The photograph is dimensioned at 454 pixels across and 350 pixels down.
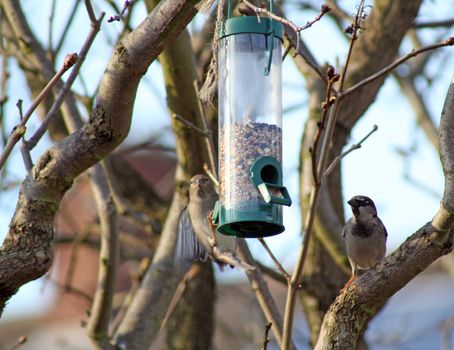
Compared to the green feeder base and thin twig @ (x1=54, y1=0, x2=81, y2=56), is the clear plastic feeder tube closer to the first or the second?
the green feeder base

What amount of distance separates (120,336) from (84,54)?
9.16 ft

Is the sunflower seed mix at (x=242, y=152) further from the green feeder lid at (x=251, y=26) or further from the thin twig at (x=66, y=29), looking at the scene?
the thin twig at (x=66, y=29)

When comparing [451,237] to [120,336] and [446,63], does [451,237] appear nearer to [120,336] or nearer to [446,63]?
[120,336]

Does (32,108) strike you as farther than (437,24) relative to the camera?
No

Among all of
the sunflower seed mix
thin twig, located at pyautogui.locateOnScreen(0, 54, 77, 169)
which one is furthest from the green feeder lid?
thin twig, located at pyautogui.locateOnScreen(0, 54, 77, 169)

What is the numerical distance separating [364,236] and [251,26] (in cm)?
232

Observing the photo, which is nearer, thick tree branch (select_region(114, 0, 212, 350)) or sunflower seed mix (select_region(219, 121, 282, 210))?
sunflower seed mix (select_region(219, 121, 282, 210))

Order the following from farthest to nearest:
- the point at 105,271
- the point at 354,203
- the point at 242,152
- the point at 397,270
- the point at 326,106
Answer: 1. the point at 354,203
2. the point at 105,271
3. the point at 242,152
4. the point at 397,270
5. the point at 326,106

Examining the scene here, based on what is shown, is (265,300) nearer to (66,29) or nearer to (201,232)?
(201,232)

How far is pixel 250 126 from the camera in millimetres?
4852

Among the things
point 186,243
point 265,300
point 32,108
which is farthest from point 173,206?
point 32,108

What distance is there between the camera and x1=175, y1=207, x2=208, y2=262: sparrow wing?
6.89m

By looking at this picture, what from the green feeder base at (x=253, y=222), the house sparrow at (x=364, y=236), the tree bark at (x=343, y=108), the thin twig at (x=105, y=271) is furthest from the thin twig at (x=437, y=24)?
the green feeder base at (x=253, y=222)

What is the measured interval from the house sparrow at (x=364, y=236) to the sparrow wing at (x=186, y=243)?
1.12 metres
